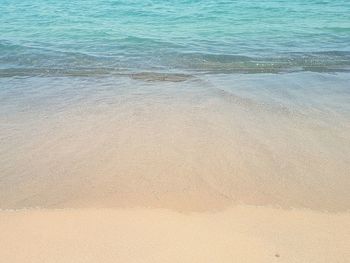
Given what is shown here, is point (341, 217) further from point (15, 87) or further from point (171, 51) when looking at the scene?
point (171, 51)

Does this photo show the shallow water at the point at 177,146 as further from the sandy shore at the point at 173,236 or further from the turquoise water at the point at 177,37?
the turquoise water at the point at 177,37

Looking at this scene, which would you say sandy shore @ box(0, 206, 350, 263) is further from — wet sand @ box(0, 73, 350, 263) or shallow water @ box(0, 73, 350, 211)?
shallow water @ box(0, 73, 350, 211)

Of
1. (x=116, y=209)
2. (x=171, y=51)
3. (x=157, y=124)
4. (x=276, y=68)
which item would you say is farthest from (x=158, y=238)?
(x=171, y=51)

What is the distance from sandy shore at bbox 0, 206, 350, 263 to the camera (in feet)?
8.57

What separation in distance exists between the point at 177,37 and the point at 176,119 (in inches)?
207

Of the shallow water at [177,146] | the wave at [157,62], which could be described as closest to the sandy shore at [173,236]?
the shallow water at [177,146]

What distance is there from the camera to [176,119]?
479 cm

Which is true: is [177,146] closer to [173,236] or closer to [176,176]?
[176,176]

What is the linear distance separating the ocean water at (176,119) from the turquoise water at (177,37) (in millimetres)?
53

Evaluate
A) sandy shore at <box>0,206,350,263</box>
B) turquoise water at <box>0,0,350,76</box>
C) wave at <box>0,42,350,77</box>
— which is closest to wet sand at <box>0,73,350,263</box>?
sandy shore at <box>0,206,350,263</box>

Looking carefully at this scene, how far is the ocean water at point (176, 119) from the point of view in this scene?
3414 mm

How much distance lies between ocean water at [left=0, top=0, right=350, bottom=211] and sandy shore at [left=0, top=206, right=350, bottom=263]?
0.16m

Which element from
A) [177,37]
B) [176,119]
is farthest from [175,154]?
[177,37]

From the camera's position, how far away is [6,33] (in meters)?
10.5
